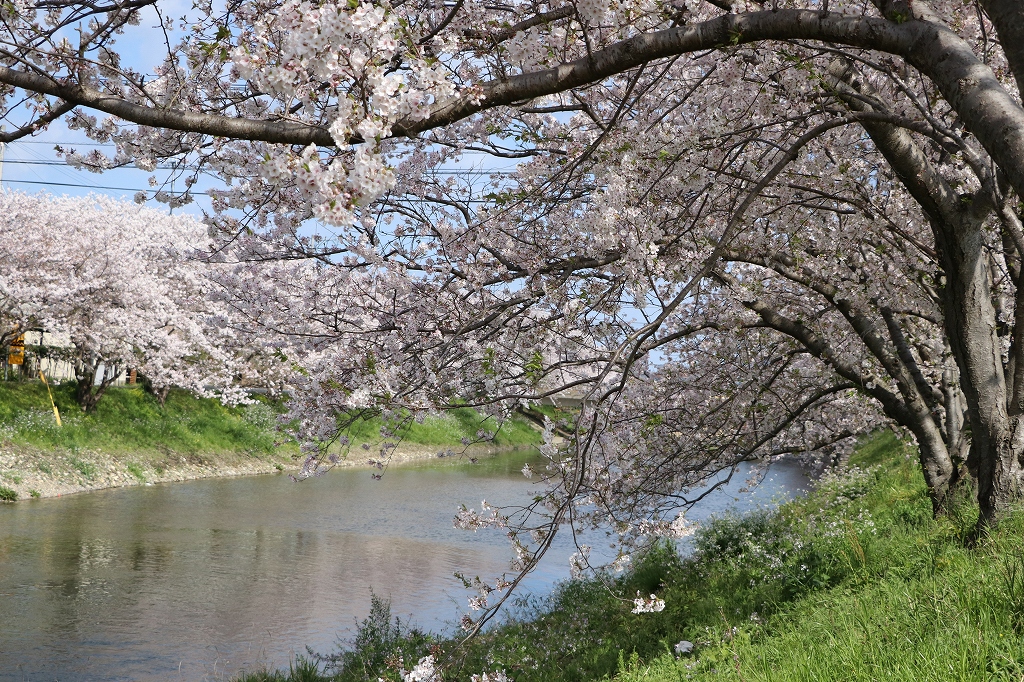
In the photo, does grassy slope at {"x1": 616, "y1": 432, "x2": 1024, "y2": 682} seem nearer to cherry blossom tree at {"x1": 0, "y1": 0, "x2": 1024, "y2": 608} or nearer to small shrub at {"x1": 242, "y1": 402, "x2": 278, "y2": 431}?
cherry blossom tree at {"x1": 0, "y1": 0, "x2": 1024, "y2": 608}

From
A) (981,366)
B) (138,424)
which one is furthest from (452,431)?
(981,366)

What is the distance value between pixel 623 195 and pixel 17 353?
24.5 m

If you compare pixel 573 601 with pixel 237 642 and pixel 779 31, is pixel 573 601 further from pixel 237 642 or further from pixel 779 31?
pixel 779 31

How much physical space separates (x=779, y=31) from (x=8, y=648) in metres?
9.72

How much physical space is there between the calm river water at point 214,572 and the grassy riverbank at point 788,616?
1.49 m

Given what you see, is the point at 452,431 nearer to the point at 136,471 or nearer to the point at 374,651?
the point at 136,471

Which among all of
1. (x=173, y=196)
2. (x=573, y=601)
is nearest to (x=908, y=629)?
(x=173, y=196)

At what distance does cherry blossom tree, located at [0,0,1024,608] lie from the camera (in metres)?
3.32

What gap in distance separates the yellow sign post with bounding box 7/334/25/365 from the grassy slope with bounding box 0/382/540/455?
54.0 inches

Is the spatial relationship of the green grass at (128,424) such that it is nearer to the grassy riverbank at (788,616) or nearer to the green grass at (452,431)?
the green grass at (452,431)

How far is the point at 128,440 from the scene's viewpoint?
70.4 feet

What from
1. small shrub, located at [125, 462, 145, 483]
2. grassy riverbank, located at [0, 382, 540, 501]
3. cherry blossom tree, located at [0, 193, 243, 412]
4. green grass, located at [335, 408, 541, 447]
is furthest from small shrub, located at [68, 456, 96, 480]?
green grass, located at [335, 408, 541, 447]

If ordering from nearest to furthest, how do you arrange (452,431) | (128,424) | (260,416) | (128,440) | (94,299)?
1. (128,440)
2. (128,424)
3. (94,299)
4. (260,416)
5. (452,431)

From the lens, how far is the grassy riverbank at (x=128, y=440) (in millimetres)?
17703
